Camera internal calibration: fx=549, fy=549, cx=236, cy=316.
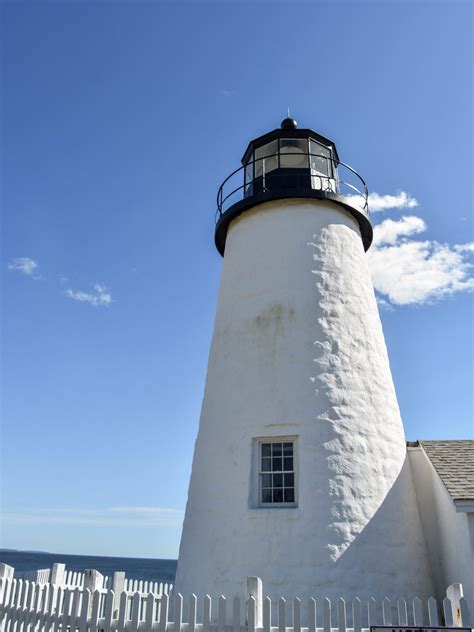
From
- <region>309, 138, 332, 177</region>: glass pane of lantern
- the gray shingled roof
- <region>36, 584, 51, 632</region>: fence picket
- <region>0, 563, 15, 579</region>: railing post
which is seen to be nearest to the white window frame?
the gray shingled roof

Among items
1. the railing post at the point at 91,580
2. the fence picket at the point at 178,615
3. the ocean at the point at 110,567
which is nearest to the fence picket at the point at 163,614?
the fence picket at the point at 178,615

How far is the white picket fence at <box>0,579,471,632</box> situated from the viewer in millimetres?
5926

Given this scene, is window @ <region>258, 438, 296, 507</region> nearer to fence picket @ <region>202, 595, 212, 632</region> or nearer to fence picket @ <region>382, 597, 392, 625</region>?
fence picket @ <region>382, 597, 392, 625</region>

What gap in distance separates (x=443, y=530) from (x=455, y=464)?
112 centimetres

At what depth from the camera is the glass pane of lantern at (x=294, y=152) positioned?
1294cm

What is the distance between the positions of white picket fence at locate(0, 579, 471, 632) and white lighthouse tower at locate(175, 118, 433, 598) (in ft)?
3.26

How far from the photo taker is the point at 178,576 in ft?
31.7

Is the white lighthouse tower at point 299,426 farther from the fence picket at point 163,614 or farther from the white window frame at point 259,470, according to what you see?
the fence picket at point 163,614

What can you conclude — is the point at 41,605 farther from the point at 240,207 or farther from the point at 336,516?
the point at 240,207

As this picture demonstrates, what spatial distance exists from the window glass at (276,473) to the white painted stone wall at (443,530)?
250 cm

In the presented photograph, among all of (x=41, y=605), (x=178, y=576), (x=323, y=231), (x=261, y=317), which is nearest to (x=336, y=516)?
(x=178, y=576)

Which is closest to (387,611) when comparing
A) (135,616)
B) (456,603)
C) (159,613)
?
(456,603)

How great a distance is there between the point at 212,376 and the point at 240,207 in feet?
11.9

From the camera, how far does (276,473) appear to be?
9297mm
